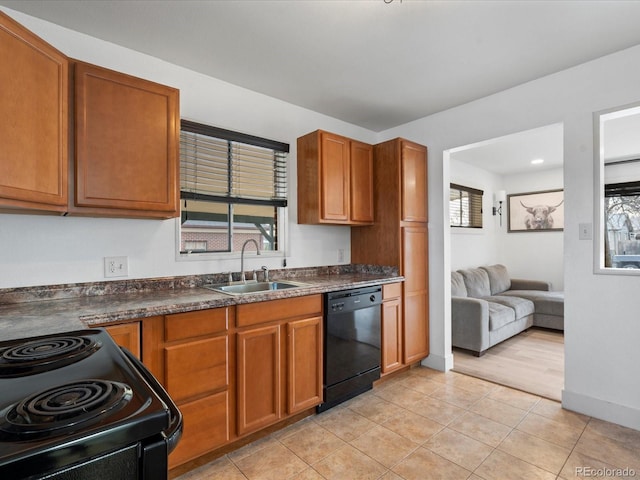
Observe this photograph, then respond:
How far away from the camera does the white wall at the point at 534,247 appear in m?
5.44

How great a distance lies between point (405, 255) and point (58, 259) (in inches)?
102

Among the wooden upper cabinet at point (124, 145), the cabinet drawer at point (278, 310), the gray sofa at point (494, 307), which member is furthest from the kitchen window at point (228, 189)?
the gray sofa at point (494, 307)

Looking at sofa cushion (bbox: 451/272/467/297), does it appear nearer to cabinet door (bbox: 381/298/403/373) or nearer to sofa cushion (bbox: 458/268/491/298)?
sofa cushion (bbox: 458/268/491/298)

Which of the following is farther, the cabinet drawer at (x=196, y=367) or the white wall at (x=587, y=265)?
the white wall at (x=587, y=265)

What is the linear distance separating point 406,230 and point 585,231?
4.29 feet

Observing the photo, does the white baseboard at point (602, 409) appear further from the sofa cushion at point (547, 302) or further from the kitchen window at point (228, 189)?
the kitchen window at point (228, 189)

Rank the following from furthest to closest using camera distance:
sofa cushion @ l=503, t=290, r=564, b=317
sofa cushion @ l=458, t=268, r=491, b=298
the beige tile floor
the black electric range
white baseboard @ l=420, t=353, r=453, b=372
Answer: sofa cushion @ l=458, t=268, r=491, b=298 < sofa cushion @ l=503, t=290, r=564, b=317 < white baseboard @ l=420, t=353, r=453, b=372 < the beige tile floor < the black electric range

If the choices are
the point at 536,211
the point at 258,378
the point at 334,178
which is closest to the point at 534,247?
the point at 536,211

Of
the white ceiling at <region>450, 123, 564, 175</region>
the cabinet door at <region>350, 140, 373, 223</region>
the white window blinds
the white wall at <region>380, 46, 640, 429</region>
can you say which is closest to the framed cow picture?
the white ceiling at <region>450, 123, 564, 175</region>

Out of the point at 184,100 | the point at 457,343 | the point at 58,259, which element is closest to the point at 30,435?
the point at 58,259

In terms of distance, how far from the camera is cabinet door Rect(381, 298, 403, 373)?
2.84 m

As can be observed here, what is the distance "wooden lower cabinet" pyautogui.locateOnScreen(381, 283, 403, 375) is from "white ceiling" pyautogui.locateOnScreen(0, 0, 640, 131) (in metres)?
1.73

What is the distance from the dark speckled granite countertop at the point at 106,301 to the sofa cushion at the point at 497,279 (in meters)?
3.27

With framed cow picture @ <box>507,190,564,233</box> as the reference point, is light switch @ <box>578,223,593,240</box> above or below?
below
